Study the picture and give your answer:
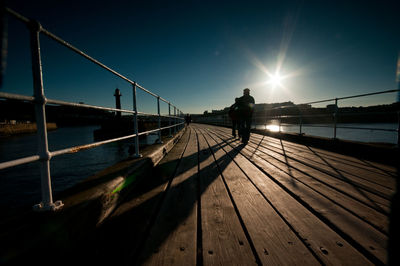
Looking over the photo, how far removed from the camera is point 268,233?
1.06 m

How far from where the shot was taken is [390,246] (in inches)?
36.5

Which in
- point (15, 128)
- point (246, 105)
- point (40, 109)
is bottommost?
point (15, 128)

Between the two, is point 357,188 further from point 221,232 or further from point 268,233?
point 221,232

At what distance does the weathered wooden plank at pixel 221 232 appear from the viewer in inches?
34.6

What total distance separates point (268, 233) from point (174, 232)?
24.3 inches

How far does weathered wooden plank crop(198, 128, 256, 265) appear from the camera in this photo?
0.88 metres

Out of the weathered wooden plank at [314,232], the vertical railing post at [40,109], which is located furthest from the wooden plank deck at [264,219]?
the vertical railing post at [40,109]

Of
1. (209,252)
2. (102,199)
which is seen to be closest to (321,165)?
(209,252)

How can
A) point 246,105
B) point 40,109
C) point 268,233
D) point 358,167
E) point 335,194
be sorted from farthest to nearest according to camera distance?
point 246,105, point 358,167, point 335,194, point 268,233, point 40,109

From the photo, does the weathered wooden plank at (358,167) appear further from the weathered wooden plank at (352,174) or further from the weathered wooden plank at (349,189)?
the weathered wooden plank at (349,189)

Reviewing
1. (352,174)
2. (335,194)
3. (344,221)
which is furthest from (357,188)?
(344,221)

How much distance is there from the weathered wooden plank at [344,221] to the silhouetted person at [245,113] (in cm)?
306

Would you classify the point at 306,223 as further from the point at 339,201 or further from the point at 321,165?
the point at 321,165

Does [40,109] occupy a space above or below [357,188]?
above
